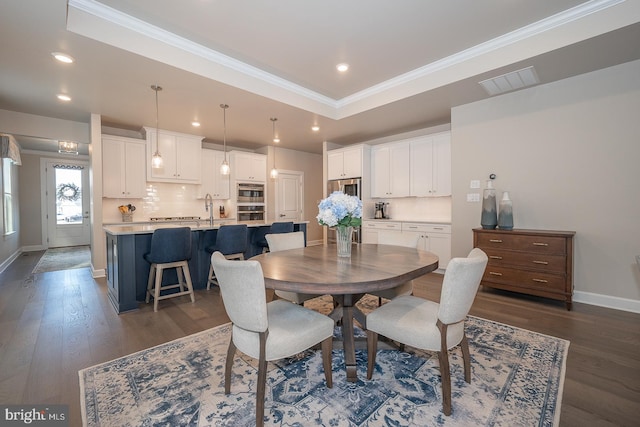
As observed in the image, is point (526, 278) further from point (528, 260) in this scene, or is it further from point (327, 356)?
point (327, 356)

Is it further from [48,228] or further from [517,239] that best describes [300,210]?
[48,228]

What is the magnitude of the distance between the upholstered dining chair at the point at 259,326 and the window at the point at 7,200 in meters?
6.26

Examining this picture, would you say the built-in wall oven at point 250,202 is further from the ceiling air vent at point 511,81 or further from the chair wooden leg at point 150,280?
the ceiling air vent at point 511,81

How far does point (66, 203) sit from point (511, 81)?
403 inches

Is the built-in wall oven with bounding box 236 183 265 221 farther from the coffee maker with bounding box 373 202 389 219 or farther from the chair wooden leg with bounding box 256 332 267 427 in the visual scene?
the chair wooden leg with bounding box 256 332 267 427

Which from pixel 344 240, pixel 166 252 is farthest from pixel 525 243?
pixel 166 252

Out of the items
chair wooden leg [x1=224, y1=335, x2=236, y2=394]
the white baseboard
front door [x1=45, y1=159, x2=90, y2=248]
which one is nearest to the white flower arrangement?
chair wooden leg [x1=224, y1=335, x2=236, y2=394]

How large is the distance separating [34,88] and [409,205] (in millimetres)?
5748

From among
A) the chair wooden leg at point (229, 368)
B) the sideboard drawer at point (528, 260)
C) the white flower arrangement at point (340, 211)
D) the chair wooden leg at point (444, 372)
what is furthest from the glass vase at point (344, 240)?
the sideboard drawer at point (528, 260)

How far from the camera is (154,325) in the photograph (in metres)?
2.66

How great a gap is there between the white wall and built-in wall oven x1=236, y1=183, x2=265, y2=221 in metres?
4.49

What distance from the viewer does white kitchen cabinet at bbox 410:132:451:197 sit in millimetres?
4586

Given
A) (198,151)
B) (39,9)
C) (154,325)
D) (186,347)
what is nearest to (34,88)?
(39,9)

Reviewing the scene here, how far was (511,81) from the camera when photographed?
10.5ft
